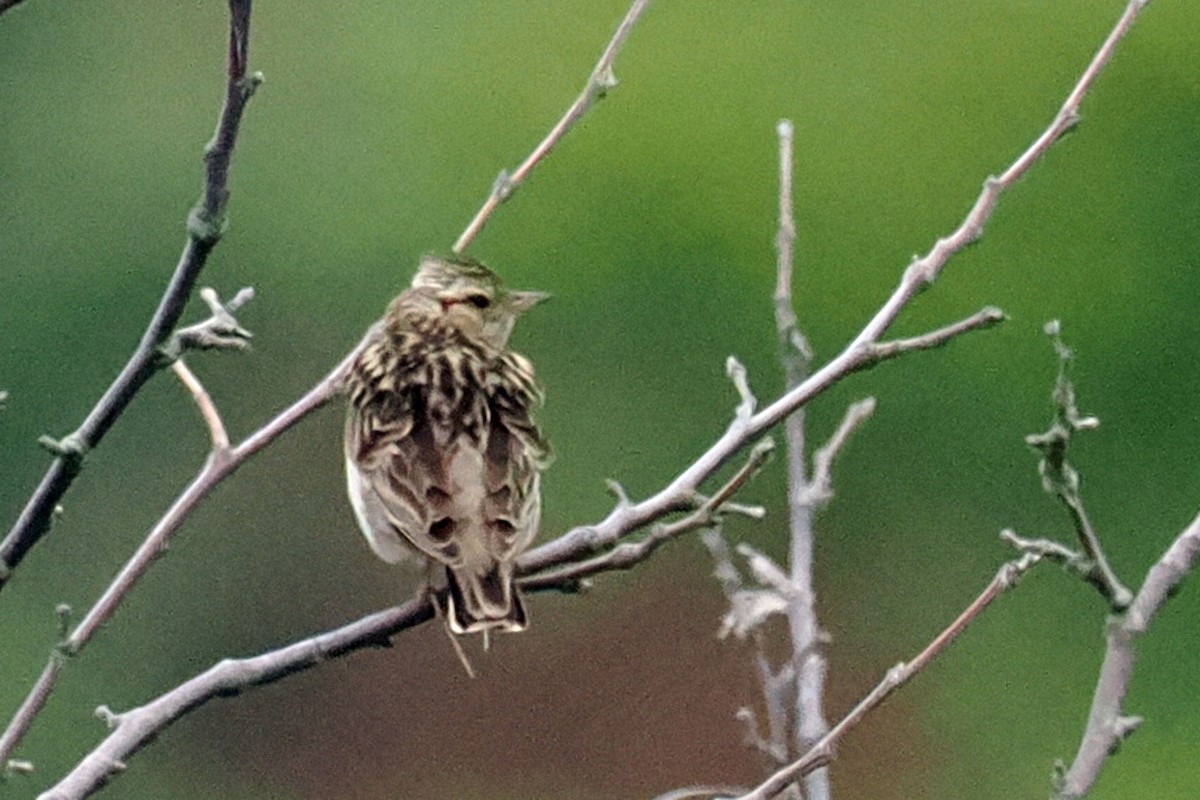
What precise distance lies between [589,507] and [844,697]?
56.0 inches

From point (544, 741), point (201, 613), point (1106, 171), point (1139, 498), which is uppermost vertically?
point (1106, 171)

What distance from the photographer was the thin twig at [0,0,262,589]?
1844 mm

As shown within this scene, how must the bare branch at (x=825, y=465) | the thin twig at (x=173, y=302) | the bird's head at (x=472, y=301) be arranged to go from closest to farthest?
1. the thin twig at (x=173, y=302)
2. the bare branch at (x=825, y=465)
3. the bird's head at (x=472, y=301)

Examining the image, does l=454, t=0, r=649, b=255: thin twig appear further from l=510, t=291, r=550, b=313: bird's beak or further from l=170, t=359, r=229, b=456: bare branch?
l=510, t=291, r=550, b=313: bird's beak

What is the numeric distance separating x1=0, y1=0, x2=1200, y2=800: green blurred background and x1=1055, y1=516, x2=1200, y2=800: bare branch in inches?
231

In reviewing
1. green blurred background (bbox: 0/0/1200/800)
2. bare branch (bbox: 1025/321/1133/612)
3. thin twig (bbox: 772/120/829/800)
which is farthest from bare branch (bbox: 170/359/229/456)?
green blurred background (bbox: 0/0/1200/800)

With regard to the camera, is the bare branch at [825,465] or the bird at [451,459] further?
the bird at [451,459]

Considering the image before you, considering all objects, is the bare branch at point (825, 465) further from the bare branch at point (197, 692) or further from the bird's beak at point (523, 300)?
the bird's beak at point (523, 300)

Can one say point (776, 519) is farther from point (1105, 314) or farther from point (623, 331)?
point (1105, 314)

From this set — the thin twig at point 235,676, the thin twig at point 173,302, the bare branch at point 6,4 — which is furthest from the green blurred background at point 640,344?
the bare branch at point 6,4

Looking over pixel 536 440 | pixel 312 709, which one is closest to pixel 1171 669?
pixel 312 709

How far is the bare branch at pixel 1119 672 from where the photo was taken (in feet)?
6.40

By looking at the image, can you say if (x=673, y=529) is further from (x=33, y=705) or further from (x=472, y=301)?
(x=472, y=301)

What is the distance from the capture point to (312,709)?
30.1ft
